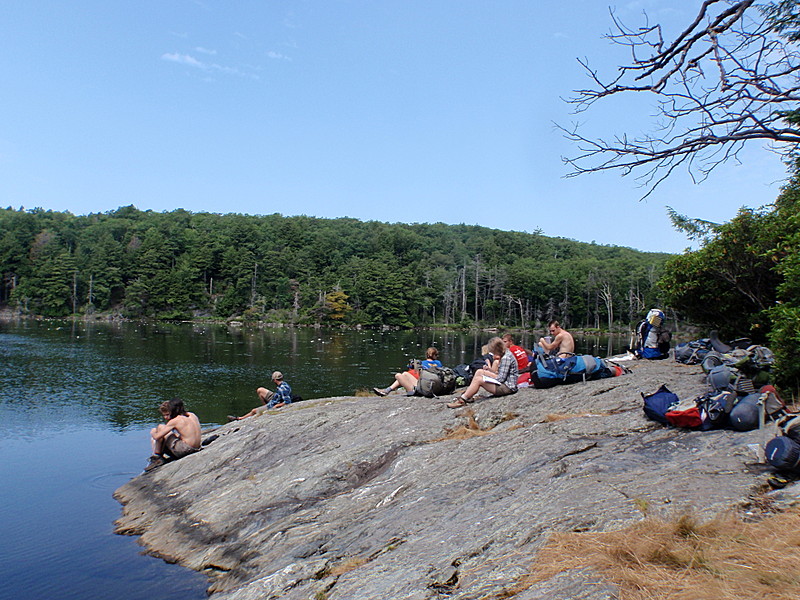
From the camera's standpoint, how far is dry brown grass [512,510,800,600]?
345 centimetres

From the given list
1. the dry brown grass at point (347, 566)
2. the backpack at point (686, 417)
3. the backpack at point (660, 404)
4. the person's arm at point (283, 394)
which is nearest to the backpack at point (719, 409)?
the backpack at point (686, 417)

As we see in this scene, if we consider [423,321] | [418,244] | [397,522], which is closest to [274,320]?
[423,321]

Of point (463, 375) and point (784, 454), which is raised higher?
point (784, 454)

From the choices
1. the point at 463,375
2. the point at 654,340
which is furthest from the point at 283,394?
the point at 654,340

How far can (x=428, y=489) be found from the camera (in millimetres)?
7219

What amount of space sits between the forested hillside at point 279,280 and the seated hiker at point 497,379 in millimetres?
84329

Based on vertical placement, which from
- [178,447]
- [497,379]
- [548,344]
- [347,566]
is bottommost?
[178,447]

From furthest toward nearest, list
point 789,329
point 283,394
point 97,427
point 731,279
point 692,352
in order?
point 97,427 < point 283,394 < point 731,279 < point 692,352 < point 789,329

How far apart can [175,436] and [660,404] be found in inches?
369

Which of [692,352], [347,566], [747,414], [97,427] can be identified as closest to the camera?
[347,566]

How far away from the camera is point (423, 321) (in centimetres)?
11012

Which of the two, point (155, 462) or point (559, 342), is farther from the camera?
point (155, 462)

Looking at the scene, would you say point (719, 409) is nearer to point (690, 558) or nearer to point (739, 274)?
point (690, 558)

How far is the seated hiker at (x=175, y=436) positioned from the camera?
12180mm
